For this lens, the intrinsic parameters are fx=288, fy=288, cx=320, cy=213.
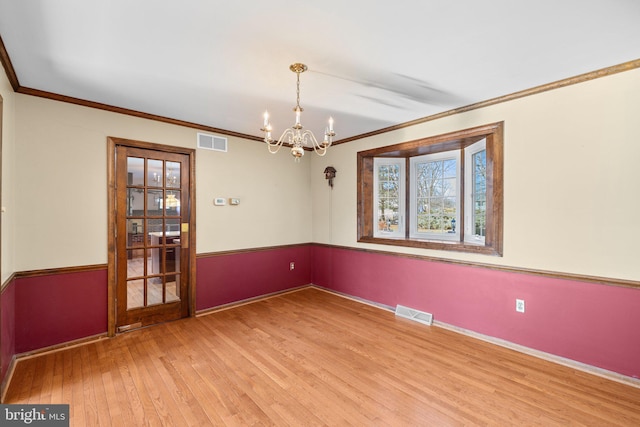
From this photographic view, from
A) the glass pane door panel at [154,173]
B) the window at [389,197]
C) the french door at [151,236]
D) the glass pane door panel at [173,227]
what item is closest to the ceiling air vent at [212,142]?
the french door at [151,236]

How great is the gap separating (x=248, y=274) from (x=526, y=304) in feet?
11.4

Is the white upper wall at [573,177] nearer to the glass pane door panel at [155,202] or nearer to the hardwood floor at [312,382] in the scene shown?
the hardwood floor at [312,382]

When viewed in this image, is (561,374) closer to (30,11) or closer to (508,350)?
(508,350)

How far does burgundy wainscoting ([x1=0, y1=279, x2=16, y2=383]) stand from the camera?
2231 millimetres

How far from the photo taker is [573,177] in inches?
101

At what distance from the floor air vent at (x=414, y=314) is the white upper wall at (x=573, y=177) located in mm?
890

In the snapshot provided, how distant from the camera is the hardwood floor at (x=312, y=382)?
197 centimetres

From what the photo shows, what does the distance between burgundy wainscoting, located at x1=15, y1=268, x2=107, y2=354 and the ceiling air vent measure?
191cm

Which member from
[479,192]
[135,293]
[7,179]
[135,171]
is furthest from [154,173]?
[479,192]

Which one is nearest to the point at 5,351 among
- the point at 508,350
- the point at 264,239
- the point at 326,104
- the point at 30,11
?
the point at 30,11

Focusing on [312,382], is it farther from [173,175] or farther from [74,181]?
[74,181]

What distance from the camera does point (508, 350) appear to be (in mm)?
2865

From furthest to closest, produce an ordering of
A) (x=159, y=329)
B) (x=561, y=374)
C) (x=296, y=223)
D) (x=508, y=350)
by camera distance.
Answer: (x=296, y=223), (x=159, y=329), (x=508, y=350), (x=561, y=374)

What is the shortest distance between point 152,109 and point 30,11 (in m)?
1.62
